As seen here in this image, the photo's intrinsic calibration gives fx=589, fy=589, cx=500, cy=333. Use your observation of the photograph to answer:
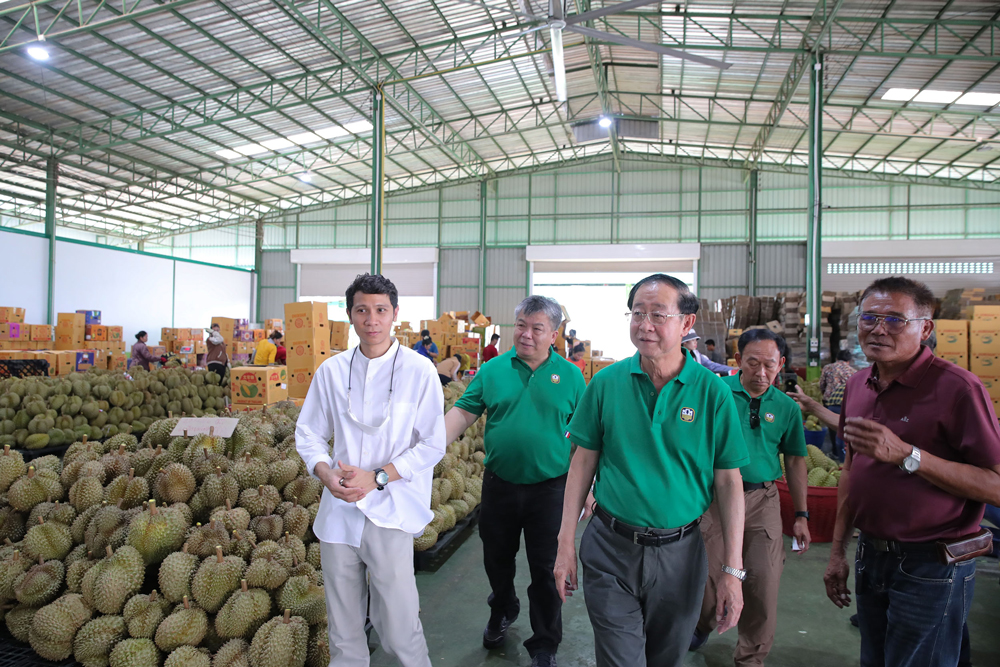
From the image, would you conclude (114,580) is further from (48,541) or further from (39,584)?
(48,541)

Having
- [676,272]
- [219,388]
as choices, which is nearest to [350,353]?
[219,388]

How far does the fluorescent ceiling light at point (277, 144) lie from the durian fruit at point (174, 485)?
1516 cm

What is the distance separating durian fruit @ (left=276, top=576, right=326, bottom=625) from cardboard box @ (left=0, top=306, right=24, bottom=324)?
11785 millimetres

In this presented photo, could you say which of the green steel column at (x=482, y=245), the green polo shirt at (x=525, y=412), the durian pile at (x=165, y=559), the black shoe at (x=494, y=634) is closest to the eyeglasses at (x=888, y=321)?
the green polo shirt at (x=525, y=412)

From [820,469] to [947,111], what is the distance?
12484 mm

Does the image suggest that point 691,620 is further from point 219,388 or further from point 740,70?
point 740,70

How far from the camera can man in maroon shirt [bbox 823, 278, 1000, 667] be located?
1619mm

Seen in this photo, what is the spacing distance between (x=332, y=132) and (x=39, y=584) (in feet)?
50.3

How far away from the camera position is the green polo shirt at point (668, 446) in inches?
66.2

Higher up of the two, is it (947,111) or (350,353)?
(947,111)

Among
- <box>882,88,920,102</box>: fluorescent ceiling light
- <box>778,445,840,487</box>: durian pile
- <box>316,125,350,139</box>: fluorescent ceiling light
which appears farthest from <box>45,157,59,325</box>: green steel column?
<box>882,88,920,102</box>: fluorescent ceiling light

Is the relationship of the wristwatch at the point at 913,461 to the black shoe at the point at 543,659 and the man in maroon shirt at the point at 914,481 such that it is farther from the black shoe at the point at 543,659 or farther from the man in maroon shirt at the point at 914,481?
the black shoe at the point at 543,659

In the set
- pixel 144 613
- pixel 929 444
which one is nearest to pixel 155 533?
pixel 144 613

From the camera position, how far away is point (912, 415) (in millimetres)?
1742
